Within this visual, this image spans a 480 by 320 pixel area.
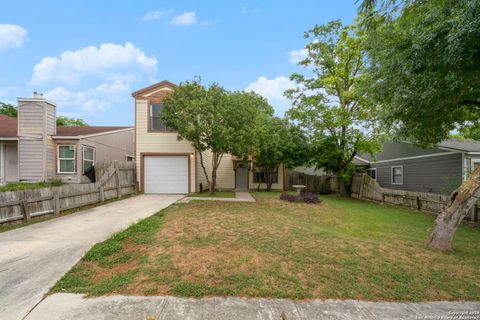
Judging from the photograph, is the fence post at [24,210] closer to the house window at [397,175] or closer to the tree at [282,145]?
the tree at [282,145]

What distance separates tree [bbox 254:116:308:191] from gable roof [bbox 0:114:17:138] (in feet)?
42.7

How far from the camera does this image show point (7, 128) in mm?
13797

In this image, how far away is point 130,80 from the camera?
1630cm

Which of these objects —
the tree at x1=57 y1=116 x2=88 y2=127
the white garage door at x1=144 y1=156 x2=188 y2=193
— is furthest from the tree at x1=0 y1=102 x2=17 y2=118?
the white garage door at x1=144 y1=156 x2=188 y2=193

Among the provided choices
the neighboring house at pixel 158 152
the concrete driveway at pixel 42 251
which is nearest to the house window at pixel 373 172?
the neighboring house at pixel 158 152

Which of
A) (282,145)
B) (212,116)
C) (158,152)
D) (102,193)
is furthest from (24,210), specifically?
(282,145)

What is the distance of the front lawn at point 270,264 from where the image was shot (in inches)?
138

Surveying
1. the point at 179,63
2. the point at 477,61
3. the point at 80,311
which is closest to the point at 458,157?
the point at 477,61

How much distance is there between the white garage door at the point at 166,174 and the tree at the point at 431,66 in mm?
9789

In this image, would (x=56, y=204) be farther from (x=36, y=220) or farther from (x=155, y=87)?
(x=155, y=87)

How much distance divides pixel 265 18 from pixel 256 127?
15.3 feet

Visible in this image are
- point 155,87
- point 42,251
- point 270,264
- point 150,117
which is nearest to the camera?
point 270,264

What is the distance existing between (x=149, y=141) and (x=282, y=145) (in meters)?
8.20

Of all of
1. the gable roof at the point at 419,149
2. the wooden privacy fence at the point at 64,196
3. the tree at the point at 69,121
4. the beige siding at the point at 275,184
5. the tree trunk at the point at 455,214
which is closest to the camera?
the tree trunk at the point at 455,214
